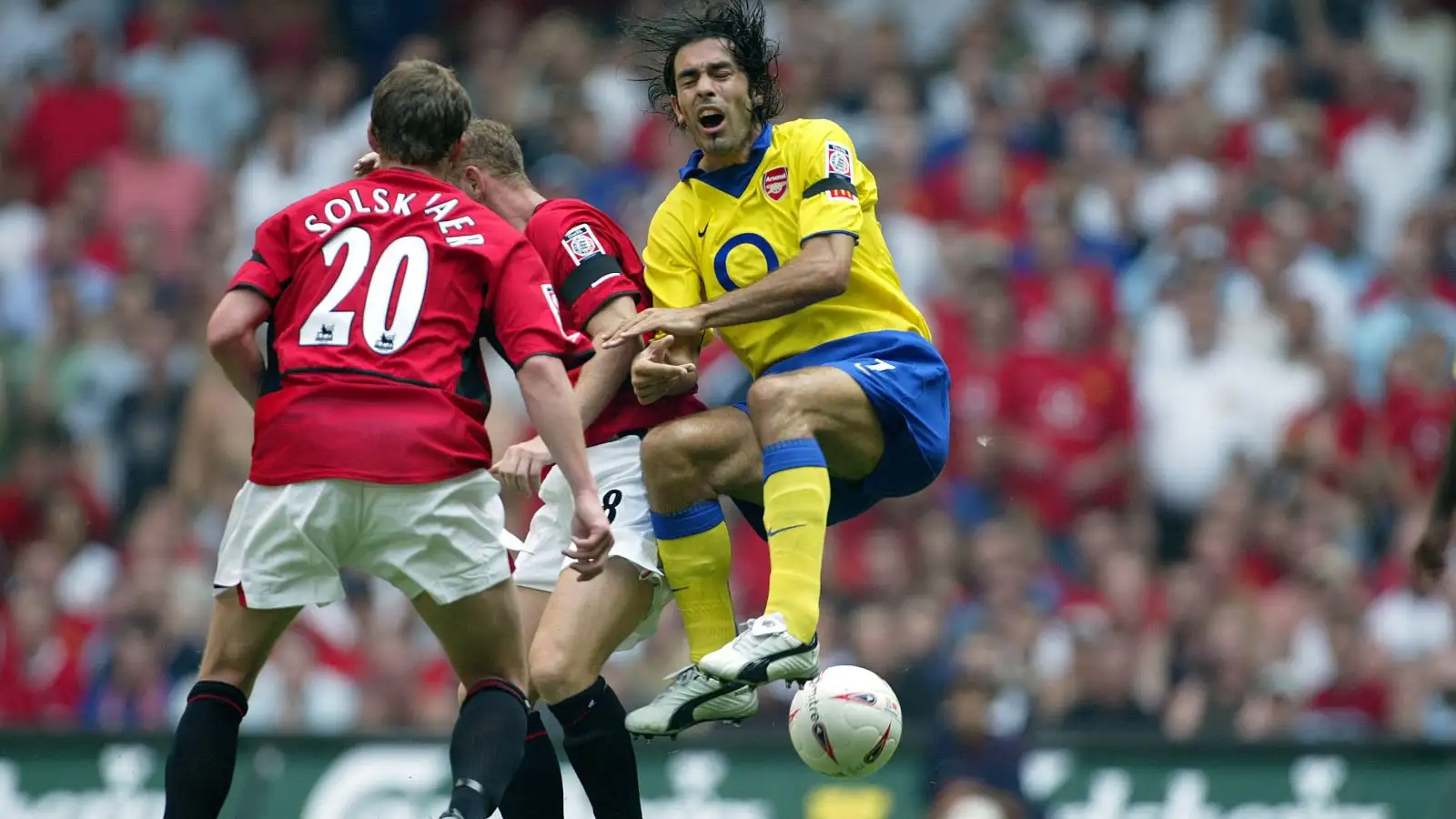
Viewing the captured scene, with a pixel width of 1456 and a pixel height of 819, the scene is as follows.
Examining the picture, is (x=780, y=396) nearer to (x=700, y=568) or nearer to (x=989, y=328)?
(x=700, y=568)

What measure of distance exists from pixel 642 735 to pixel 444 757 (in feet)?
10.5

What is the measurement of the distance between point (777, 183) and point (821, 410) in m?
0.78

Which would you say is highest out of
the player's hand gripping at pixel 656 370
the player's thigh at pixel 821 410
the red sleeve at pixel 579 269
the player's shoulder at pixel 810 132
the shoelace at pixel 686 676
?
the player's shoulder at pixel 810 132

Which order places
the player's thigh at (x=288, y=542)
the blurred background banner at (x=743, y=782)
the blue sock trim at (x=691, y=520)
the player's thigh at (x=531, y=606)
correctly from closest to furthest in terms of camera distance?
the player's thigh at (x=288, y=542), the blue sock trim at (x=691, y=520), the player's thigh at (x=531, y=606), the blurred background banner at (x=743, y=782)

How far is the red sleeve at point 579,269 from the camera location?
688 centimetres

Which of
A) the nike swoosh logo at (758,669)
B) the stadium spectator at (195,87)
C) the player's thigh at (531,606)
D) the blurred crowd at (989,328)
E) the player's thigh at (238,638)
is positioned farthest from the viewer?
the stadium spectator at (195,87)

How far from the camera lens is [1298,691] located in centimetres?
1115

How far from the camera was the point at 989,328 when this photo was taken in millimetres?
12133

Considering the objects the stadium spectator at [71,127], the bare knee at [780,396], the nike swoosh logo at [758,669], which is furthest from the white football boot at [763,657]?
the stadium spectator at [71,127]

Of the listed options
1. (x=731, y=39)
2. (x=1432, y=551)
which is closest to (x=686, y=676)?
(x=731, y=39)

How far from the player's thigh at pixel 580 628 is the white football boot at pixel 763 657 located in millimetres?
593

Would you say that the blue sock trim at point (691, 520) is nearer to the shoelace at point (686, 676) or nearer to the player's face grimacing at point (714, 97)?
the shoelace at point (686, 676)

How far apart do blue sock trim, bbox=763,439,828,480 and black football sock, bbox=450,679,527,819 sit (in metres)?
1.07

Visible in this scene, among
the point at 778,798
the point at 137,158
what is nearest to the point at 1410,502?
the point at 778,798
